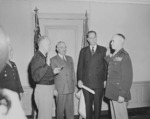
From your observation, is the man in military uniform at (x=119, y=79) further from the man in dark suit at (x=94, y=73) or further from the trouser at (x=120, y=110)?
the man in dark suit at (x=94, y=73)

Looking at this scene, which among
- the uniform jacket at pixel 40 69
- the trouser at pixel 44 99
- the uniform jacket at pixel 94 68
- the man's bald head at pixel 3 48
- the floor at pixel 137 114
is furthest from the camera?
the floor at pixel 137 114

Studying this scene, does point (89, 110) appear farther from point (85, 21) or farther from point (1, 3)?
point (1, 3)

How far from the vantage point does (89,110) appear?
3.65 m

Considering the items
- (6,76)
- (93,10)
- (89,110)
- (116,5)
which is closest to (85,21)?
(93,10)

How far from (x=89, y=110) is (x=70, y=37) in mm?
1530

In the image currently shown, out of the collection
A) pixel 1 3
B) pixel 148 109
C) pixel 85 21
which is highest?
pixel 1 3

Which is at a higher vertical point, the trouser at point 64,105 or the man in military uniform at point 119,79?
the man in military uniform at point 119,79

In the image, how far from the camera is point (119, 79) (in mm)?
3020

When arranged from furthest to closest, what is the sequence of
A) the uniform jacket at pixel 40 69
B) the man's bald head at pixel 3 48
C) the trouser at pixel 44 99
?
1. the trouser at pixel 44 99
2. the uniform jacket at pixel 40 69
3. the man's bald head at pixel 3 48

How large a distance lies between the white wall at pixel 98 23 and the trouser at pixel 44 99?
1.42m

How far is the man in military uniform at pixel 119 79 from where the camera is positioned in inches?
115

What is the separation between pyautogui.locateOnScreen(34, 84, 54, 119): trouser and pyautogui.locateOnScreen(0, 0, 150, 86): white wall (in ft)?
4.67

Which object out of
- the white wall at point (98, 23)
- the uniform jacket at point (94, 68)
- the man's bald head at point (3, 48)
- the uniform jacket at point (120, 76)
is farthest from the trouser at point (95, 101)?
the man's bald head at point (3, 48)

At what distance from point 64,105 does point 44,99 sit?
3.10 ft
